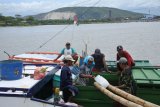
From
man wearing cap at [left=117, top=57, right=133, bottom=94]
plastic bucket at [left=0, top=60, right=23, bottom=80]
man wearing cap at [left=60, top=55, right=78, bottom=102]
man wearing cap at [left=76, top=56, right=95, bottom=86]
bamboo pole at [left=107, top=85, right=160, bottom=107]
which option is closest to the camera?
bamboo pole at [left=107, top=85, right=160, bottom=107]

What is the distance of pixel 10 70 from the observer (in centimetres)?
739

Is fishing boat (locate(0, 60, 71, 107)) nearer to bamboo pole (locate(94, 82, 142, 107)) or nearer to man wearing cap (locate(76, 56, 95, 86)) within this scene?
man wearing cap (locate(76, 56, 95, 86))

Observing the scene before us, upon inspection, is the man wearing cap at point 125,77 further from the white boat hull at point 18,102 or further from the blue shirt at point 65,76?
the white boat hull at point 18,102

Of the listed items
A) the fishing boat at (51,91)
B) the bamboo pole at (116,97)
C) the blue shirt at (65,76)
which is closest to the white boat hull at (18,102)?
the fishing boat at (51,91)

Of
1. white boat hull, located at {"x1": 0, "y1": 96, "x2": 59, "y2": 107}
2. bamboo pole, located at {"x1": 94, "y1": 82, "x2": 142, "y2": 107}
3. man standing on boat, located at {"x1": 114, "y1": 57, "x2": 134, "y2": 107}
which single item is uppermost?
man standing on boat, located at {"x1": 114, "y1": 57, "x2": 134, "y2": 107}

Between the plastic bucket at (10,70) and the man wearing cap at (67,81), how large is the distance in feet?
4.70

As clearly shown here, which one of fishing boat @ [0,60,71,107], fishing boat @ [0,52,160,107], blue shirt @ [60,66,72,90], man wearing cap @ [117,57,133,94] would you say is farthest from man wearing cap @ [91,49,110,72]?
blue shirt @ [60,66,72,90]

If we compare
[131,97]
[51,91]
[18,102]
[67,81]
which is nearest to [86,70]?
[51,91]

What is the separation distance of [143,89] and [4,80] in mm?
3485

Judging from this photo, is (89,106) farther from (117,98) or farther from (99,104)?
(117,98)

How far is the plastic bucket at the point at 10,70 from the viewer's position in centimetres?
741

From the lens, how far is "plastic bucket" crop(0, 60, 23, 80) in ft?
24.3

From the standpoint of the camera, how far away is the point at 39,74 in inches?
301

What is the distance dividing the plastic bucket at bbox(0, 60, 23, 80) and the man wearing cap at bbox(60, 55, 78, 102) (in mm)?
1431
